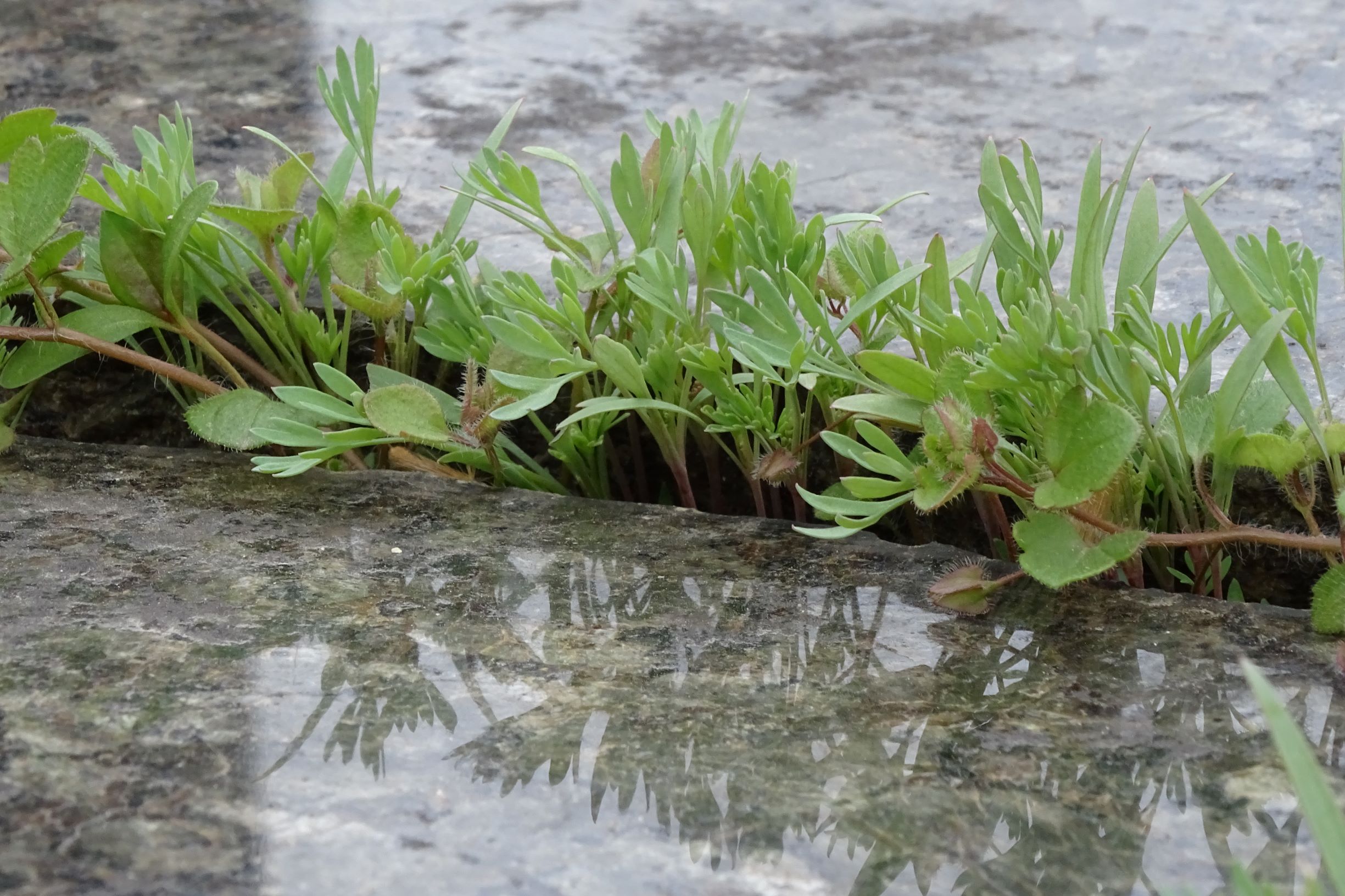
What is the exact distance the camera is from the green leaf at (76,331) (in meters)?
1.27

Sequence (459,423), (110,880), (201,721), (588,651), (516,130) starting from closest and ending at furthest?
(110,880) < (201,721) < (588,651) < (459,423) < (516,130)

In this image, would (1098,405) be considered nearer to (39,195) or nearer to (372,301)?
(372,301)

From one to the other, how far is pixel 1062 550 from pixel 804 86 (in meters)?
1.42

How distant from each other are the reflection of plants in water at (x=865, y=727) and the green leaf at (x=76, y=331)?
1.56 feet

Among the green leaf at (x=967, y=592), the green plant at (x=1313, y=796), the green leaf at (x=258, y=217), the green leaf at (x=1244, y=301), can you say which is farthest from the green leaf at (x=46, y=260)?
the green plant at (x=1313, y=796)

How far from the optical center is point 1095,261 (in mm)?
989

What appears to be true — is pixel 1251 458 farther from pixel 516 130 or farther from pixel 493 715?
pixel 516 130

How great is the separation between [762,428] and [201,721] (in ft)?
1.75

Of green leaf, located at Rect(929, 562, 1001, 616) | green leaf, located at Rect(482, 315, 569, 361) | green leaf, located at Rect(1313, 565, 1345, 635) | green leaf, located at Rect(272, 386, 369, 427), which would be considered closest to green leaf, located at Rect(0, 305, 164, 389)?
green leaf, located at Rect(272, 386, 369, 427)

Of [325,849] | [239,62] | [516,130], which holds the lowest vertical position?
[325,849]

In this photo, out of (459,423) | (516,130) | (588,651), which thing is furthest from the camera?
(516,130)

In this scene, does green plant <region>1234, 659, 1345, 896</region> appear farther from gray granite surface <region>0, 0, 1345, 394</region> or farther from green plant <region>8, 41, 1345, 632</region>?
gray granite surface <region>0, 0, 1345, 394</region>

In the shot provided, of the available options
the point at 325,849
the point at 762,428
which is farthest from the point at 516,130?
the point at 325,849

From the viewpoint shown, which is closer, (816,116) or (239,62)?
(816,116)
